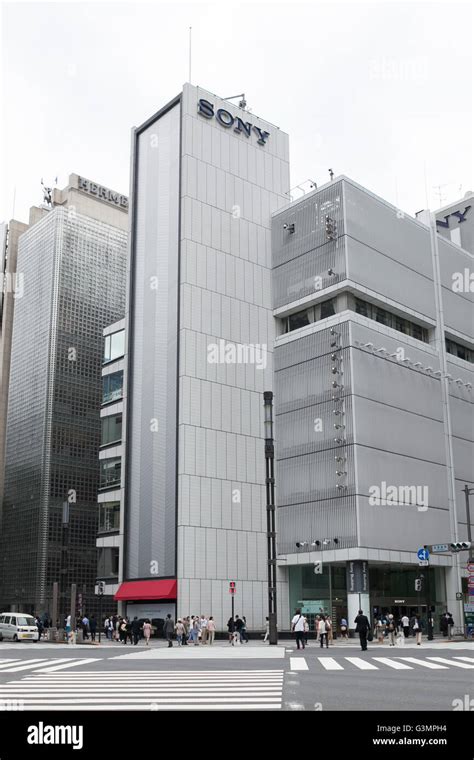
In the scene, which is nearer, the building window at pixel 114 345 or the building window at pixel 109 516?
the building window at pixel 109 516

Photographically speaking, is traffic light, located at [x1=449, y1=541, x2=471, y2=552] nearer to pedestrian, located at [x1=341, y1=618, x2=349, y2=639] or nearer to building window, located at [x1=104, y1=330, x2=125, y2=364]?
pedestrian, located at [x1=341, y1=618, x2=349, y2=639]

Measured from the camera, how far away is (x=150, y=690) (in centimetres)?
1491

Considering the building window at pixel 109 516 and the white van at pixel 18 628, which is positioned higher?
the building window at pixel 109 516

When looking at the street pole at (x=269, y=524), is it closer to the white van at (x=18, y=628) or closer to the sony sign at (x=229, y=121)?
the white van at (x=18, y=628)

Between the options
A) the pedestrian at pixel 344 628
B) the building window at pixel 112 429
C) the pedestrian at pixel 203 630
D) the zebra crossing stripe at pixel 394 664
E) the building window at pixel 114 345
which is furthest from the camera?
the building window at pixel 114 345

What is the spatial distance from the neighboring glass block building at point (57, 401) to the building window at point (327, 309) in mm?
30160

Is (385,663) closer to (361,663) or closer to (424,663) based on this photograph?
(361,663)

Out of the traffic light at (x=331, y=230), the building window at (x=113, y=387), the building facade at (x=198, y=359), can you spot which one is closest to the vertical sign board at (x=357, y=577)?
the building facade at (x=198, y=359)

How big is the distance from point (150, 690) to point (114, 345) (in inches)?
1959

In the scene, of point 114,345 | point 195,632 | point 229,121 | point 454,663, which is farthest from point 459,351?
point 454,663

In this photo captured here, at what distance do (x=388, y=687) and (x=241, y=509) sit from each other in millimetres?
37382

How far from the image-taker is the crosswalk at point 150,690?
1245 centimetres

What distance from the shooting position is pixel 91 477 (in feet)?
246
